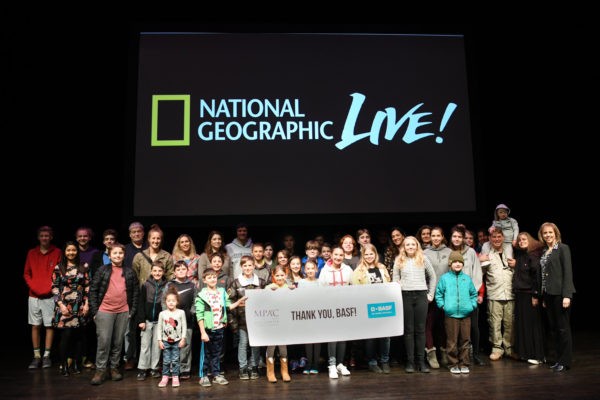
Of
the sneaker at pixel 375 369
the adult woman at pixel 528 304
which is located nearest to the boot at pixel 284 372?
the sneaker at pixel 375 369

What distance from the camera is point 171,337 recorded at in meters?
4.23

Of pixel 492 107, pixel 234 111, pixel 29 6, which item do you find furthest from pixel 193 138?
pixel 492 107

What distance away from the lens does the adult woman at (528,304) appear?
188 inches

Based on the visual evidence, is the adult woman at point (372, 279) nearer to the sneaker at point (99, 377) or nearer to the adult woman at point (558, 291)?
the adult woman at point (558, 291)

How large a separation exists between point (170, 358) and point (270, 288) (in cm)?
103

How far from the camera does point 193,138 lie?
602 centimetres

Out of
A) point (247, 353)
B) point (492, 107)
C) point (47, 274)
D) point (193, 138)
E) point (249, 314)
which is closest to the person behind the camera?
point (249, 314)

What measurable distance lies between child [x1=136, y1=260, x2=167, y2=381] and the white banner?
0.84 m

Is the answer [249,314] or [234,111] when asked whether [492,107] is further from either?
[249,314]

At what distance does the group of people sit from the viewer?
14.3 ft

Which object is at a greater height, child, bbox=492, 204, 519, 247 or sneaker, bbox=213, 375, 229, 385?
child, bbox=492, 204, 519, 247

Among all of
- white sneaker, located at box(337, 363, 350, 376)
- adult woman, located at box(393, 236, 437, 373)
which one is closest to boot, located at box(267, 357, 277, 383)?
white sneaker, located at box(337, 363, 350, 376)

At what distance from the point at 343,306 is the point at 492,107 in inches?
165

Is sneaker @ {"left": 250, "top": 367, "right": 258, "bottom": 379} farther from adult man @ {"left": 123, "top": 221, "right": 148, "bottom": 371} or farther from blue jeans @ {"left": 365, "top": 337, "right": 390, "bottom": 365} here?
adult man @ {"left": 123, "top": 221, "right": 148, "bottom": 371}
